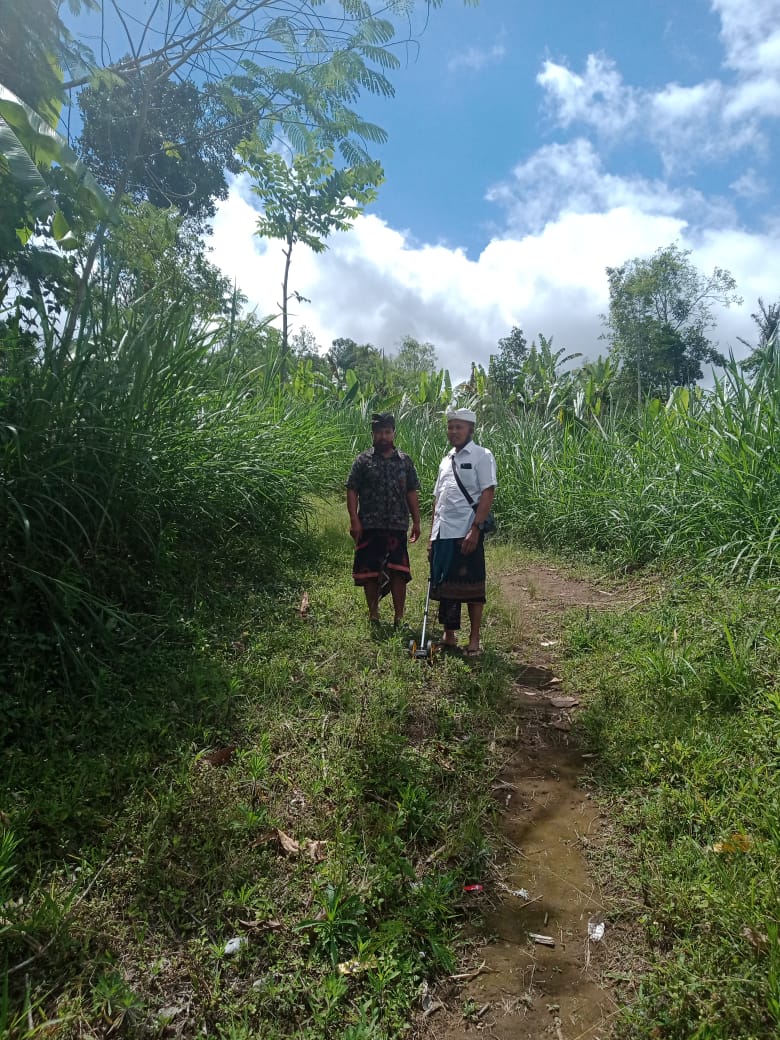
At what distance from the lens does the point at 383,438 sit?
4363mm

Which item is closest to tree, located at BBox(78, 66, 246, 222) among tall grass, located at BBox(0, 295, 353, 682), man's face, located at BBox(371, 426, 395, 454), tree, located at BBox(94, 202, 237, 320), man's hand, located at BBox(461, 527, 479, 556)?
tree, located at BBox(94, 202, 237, 320)

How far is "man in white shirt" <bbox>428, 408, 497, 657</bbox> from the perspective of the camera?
163 inches

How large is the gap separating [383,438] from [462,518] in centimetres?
83

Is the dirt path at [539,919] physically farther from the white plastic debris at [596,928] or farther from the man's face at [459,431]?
the man's face at [459,431]

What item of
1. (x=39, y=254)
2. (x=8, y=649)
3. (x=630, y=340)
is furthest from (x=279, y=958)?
(x=630, y=340)

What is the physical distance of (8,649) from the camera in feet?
9.60

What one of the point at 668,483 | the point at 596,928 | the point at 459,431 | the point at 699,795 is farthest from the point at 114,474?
the point at 668,483

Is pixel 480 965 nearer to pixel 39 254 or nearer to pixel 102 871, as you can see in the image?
pixel 102 871

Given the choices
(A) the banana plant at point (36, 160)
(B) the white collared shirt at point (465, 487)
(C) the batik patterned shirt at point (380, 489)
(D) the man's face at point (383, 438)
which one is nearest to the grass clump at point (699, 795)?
(B) the white collared shirt at point (465, 487)

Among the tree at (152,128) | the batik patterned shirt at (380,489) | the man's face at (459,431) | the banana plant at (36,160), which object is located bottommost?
the batik patterned shirt at (380,489)

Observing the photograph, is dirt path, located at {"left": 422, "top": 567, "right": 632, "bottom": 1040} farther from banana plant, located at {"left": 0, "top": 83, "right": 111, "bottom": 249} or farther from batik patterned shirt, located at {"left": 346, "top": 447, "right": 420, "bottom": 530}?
banana plant, located at {"left": 0, "top": 83, "right": 111, "bottom": 249}

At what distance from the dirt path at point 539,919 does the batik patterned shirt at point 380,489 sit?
1.66 m

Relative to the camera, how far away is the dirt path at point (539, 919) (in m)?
1.79

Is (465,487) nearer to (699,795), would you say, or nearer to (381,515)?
(381,515)
